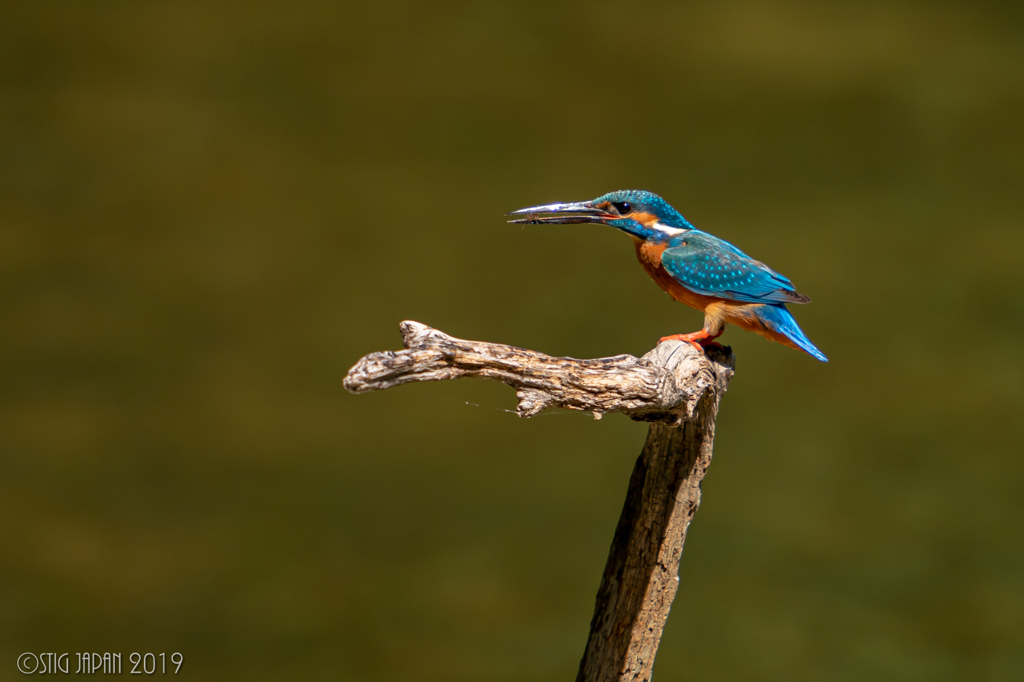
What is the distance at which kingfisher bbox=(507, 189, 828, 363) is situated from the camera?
1598mm

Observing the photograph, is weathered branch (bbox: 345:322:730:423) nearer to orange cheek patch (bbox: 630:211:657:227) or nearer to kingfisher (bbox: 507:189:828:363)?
kingfisher (bbox: 507:189:828:363)

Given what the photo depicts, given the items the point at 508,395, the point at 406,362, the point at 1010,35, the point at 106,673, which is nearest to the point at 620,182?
the point at 508,395

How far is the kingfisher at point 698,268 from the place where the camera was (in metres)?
1.60

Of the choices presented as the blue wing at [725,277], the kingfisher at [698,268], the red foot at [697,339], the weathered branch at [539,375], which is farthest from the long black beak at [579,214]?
the weathered branch at [539,375]

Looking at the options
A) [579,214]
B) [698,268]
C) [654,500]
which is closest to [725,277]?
[698,268]

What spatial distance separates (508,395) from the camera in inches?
105

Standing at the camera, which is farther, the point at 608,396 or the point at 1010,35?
the point at 1010,35

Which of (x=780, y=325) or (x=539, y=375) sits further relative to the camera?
(x=780, y=325)

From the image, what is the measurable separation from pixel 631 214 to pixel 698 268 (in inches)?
6.5

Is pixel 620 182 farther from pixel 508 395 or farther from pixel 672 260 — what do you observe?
pixel 672 260

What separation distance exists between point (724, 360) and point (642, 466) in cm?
28

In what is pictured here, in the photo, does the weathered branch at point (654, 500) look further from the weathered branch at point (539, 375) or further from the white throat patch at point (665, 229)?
the white throat patch at point (665, 229)

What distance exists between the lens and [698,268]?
5.24ft

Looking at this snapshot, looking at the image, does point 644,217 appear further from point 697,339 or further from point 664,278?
point 697,339
